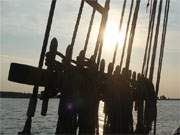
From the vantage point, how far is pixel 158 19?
16547 mm

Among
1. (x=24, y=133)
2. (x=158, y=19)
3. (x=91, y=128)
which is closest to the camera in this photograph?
(x=24, y=133)

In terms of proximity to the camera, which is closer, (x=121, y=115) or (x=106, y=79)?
(x=106, y=79)

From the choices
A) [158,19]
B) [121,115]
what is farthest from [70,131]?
[158,19]

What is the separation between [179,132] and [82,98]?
8514 mm

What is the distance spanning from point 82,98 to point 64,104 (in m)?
0.53

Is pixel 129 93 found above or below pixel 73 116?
above

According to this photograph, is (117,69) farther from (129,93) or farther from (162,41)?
(162,41)

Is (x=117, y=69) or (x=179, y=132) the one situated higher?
(x=117, y=69)

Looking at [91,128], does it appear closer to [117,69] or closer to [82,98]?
[82,98]

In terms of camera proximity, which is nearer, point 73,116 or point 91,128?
point 73,116

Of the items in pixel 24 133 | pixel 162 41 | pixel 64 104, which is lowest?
pixel 24 133

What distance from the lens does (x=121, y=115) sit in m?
12.9

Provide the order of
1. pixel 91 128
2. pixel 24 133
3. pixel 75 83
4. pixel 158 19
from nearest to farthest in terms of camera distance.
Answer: pixel 24 133 < pixel 75 83 < pixel 91 128 < pixel 158 19

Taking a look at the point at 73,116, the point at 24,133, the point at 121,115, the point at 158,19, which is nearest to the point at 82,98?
the point at 73,116
